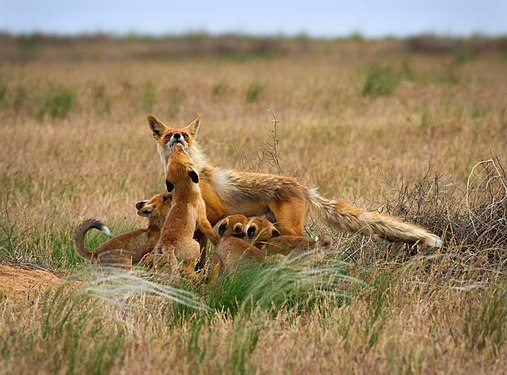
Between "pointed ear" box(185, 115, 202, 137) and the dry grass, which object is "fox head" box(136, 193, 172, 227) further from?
"pointed ear" box(185, 115, 202, 137)

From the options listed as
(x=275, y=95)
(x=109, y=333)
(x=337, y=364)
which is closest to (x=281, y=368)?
(x=337, y=364)

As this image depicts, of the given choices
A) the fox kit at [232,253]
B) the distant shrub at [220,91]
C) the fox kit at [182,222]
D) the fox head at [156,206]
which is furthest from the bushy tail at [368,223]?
the distant shrub at [220,91]

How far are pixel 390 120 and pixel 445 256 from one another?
8954 mm

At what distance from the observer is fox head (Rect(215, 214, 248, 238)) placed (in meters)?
8.09

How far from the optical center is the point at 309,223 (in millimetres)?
9422

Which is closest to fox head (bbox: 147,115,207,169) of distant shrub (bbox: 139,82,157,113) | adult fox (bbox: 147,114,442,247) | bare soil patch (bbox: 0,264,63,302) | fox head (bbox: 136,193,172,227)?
adult fox (bbox: 147,114,442,247)

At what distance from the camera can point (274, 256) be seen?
783cm

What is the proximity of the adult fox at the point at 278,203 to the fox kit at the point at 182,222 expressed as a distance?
0.48 m

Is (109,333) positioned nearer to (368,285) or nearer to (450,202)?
(368,285)

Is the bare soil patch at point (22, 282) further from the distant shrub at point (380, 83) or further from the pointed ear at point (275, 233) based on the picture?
the distant shrub at point (380, 83)

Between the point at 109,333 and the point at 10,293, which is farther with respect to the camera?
the point at 10,293

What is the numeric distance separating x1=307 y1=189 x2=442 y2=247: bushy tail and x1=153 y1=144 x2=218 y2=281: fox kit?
0.99 metres

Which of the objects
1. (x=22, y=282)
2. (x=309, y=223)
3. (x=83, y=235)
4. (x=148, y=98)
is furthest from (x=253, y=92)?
(x=22, y=282)

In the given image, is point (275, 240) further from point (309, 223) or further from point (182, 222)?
point (309, 223)
